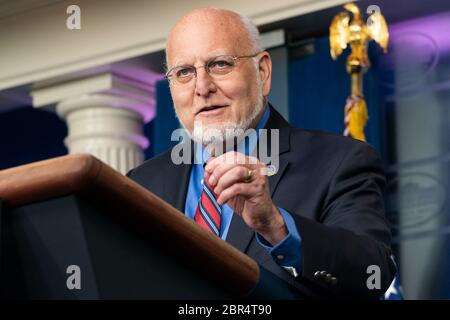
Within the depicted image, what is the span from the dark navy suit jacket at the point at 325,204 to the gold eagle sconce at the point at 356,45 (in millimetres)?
3110

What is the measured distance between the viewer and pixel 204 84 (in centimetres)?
266

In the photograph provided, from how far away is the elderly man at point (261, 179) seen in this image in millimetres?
2053

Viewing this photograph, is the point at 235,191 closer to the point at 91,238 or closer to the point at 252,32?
the point at 91,238

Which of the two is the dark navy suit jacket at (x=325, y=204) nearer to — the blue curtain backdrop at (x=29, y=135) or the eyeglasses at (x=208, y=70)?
the eyeglasses at (x=208, y=70)

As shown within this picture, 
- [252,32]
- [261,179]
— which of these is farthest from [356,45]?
[261,179]

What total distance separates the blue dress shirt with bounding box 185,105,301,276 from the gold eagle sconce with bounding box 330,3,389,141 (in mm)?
3059

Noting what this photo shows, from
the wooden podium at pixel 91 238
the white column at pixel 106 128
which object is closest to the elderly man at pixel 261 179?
the wooden podium at pixel 91 238

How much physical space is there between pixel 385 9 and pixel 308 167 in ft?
12.9

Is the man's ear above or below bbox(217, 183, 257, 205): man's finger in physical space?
above

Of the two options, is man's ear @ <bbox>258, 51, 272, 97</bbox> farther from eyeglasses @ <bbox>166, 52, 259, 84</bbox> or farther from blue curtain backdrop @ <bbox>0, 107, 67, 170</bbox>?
blue curtain backdrop @ <bbox>0, 107, 67, 170</bbox>

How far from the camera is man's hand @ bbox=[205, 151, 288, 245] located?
1903mm

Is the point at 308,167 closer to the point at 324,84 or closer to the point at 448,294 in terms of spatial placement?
the point at 448,294

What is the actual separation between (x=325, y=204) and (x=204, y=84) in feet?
1.49

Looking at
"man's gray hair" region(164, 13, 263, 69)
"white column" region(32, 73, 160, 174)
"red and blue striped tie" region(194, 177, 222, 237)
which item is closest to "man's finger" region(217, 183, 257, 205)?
"red and blue striped tie" region(194, 177, 222, 237)
